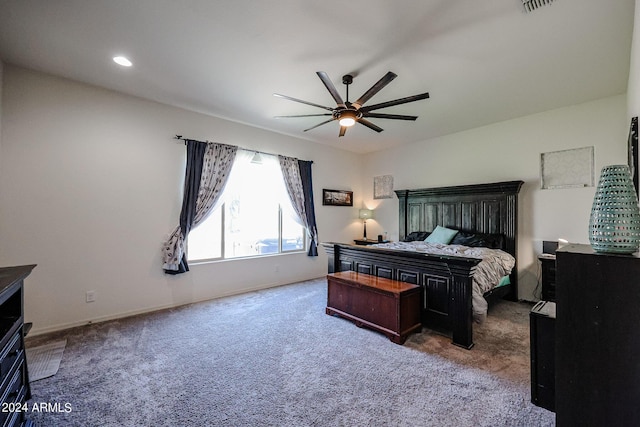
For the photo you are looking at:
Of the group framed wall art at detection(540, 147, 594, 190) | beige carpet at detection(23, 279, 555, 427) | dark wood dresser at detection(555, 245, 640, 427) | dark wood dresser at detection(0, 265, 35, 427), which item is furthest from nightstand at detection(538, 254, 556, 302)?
dark wood dresser at detection(0, 265, 35, 427)

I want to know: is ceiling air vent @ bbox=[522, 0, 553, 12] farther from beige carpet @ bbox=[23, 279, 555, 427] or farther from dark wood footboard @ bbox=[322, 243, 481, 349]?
beige carpet @ bbox=[23, 279, 555, 427]

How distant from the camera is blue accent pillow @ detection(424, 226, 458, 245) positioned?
4.53 metres

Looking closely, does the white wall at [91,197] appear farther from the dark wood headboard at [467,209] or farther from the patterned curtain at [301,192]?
the dark wood headboard at [467,209]

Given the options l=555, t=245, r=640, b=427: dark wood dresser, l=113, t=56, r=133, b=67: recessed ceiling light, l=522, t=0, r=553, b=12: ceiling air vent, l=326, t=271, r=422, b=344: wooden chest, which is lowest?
l=326, t=271, r=422, b=344: wooden chest

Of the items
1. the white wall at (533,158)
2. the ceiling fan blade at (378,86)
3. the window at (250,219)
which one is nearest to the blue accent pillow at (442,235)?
the white wall at (533,158)

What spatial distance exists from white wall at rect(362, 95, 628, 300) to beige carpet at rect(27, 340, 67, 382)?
5663mm

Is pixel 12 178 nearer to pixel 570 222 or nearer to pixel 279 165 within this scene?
pixel 279 165

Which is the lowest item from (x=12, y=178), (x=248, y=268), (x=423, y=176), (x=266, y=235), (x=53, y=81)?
(x=248, y=268)

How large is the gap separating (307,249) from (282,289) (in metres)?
1.05

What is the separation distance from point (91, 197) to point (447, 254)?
433cm

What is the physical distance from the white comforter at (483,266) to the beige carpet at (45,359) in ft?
12.7

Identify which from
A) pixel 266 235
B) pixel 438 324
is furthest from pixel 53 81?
pixel 438 324

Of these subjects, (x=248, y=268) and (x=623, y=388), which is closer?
(x=623, y=388)

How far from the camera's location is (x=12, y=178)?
111 inches
